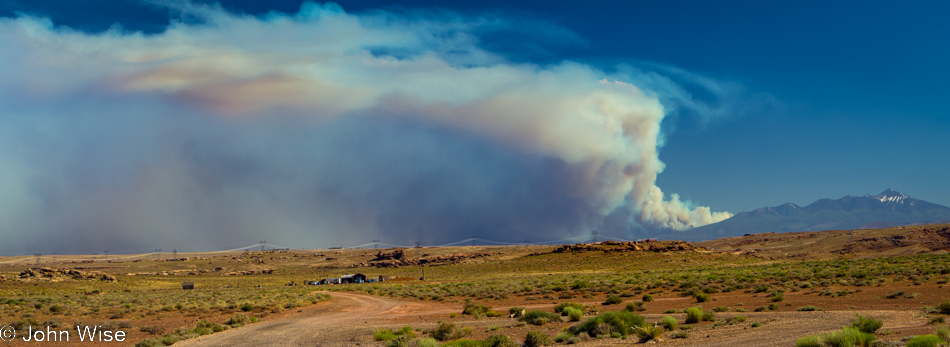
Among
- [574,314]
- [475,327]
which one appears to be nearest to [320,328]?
[475,327]

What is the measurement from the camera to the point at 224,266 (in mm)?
172375

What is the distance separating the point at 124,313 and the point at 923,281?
192ft

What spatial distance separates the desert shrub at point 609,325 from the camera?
22.9 m

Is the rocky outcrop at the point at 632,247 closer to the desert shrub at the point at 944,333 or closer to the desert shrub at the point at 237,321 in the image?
the desert shrub at the point at 237,321

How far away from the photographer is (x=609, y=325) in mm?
23297

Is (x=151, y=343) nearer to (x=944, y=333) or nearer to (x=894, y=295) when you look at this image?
(x=944, y=333)

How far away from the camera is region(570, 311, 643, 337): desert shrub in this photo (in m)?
22.9

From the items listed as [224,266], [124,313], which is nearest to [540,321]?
[124,313]

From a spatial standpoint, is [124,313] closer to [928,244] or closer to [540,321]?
[540,321]

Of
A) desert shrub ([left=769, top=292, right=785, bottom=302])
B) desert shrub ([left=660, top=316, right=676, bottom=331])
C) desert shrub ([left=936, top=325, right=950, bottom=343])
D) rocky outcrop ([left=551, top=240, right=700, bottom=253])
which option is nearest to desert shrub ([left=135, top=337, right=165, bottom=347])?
desert shrub ([left=660, top=316, right=676, bottom=331])

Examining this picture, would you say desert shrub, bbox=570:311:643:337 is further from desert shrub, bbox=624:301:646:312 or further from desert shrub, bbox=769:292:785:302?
desert shrub, bbox=769:292:785:302

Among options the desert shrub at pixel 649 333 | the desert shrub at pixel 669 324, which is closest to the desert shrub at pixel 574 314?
the desert shrub at pixel 669 324

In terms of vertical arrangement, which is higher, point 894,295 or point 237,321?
point 237,321

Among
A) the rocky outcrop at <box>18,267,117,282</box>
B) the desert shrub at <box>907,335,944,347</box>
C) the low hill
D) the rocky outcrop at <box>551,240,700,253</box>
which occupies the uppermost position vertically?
the rocky outcrop at <box>18,267,117,282</box>
